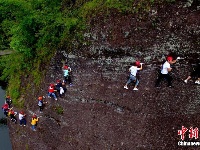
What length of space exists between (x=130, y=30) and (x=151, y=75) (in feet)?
7.69

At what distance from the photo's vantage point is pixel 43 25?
2084 cm

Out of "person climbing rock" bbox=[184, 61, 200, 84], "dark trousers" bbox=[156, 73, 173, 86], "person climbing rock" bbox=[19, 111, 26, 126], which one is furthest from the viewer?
"person climbing rock" bbox=[19, 111, 26, 126]

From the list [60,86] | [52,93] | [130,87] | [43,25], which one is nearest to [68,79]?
[60,86]

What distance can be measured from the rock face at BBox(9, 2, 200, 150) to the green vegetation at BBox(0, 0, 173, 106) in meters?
0.55

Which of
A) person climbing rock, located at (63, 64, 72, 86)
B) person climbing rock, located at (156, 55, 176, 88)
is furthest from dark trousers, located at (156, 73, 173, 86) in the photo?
person climbing rock, located at (63, 64, 72, 86)

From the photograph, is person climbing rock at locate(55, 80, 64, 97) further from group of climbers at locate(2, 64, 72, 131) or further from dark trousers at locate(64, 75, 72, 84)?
dark trousers at locate(64, 75, 72, 84)

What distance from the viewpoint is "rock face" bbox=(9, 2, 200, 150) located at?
17.1 m

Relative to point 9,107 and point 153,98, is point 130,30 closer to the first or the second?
point 153,98

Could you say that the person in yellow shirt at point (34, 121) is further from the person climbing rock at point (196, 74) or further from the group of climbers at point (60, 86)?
the person climbing rock at point (196, 74)

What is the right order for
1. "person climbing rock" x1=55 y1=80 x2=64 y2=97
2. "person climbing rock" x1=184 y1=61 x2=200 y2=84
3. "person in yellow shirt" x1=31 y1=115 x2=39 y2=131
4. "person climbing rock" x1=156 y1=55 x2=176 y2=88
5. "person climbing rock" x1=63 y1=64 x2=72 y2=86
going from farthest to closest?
1. "person in yellow shirt" x1=31 y1=115 x2=39 y2=131
2. "person climbing rock" x1=55 y1=80 x2=64 y2=97
3. "person climbing rock" x1=63 y1=64 x2=72 y2=86
4. "person climbing rock" x1=184 y1=61 x2=200 y2=84
5. "person climbing rock" x1=156 y1=55 x2=176 y2=88

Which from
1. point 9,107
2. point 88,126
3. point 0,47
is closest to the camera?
point 88,126

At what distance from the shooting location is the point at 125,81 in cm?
1822

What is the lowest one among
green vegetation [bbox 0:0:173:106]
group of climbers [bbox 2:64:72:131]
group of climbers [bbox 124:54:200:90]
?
group of climbers [bbox 2:64:72:131]

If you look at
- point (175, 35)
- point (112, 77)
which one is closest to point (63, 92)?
point (112, 77)
